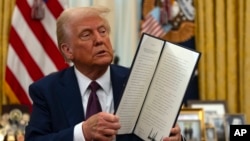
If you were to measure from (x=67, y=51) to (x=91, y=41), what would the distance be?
16 cm

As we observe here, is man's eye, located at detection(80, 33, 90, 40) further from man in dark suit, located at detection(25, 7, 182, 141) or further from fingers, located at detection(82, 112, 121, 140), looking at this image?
fingers, located at detection(82, 112, 121, 140)

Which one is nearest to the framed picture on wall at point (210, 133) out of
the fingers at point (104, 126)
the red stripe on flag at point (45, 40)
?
the red stripe on flag at point (45, 40)

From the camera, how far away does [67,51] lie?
2.20 m

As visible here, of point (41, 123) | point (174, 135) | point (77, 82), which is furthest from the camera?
point (77, 82)

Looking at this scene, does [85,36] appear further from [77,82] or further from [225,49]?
[225,49]

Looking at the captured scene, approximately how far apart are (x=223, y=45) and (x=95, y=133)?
6.09ft

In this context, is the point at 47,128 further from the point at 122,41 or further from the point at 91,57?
the point at 122,41

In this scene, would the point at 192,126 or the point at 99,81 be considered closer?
the point at 99,81

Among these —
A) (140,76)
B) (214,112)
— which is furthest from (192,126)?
(140,76)

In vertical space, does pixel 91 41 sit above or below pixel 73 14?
below

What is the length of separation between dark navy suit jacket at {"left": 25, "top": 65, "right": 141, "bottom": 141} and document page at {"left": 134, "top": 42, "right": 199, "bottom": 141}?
12 centimetres

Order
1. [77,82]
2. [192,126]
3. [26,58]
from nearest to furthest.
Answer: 1. [77,82]
2. [192,126]
3. [26,58]

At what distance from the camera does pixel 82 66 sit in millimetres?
2158

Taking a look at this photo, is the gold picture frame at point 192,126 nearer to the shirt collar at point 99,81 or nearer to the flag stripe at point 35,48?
the flag stripe at point 35,48
